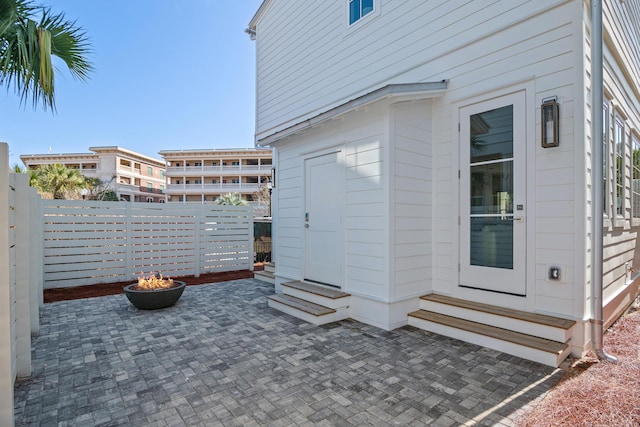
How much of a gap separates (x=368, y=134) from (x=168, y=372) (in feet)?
11.3

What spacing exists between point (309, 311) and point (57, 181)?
65.1 ft

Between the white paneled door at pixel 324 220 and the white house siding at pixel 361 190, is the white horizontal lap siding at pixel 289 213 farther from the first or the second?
the white paneled door at pixel 324 220

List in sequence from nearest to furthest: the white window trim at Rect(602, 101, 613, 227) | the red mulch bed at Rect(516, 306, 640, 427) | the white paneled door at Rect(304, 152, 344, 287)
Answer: the red mulch bed at Rect(516, 306, 640, 427) < the white window trim at Rect(602, 101, 613, 227) < the white paneled door at Rect(304, 152, 344, 287)

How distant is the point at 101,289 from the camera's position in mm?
6129

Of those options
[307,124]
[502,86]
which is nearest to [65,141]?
[307,124]

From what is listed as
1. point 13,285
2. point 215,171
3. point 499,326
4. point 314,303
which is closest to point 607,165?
point 499,326

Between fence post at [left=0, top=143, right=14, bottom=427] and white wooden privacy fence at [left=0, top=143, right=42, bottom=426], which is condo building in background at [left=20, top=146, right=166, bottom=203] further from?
fence post at [left=0, top=143, right=14, bottom=427]

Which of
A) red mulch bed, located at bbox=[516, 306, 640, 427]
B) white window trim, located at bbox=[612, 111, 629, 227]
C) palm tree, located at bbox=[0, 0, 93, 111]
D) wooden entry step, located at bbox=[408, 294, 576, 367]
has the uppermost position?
palm tree, located at bbox=[0, 0, 93, 111]

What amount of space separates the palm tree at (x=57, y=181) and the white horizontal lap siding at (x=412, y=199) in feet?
65.3

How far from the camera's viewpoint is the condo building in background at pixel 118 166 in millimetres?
35969

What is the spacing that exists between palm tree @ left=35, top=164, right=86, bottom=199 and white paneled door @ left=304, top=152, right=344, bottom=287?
1831cm

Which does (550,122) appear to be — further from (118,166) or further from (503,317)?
(118,166)

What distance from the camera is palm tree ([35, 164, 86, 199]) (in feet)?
56.1

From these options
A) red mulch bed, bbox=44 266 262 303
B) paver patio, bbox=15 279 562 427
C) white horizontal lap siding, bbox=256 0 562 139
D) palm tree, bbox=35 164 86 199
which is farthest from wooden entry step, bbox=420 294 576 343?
palm tree, bbox=35 164 86 199
